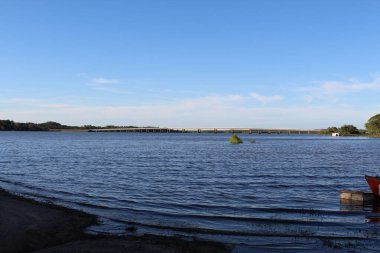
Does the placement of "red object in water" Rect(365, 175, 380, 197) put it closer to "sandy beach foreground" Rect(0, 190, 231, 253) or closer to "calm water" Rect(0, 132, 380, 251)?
"calm water" Rect(0, 132, 380, 251)

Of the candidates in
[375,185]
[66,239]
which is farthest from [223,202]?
[66,239]

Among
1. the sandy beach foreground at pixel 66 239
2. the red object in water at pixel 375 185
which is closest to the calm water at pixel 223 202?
the sandy beach foreground at pixel 66 239

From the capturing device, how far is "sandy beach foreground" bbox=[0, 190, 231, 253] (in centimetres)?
1703

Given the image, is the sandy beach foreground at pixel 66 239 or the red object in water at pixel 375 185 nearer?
the sandy beach foreground at pixel 66 239

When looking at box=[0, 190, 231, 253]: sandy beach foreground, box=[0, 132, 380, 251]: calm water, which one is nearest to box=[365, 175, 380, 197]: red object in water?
box=[0, 132, 380, 251]: calm water

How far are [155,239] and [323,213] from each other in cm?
1275

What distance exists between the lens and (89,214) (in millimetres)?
25031

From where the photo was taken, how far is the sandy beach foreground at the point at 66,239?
55.9 feet

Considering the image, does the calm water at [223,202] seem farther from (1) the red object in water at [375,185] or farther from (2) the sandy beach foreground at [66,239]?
(1) the red object in water at [375,185]

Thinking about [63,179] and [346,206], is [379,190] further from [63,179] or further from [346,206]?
[63,179]

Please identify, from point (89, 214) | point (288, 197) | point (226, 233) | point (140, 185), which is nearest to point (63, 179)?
point (140, 185)

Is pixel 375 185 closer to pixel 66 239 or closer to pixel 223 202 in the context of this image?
pixel 223 202

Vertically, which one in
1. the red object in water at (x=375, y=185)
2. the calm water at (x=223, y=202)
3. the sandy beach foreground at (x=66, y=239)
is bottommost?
the calm water at (x=223, y=202)

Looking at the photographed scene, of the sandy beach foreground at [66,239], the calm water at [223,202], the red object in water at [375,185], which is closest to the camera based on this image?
the sandy beach foreground at [66,239]
